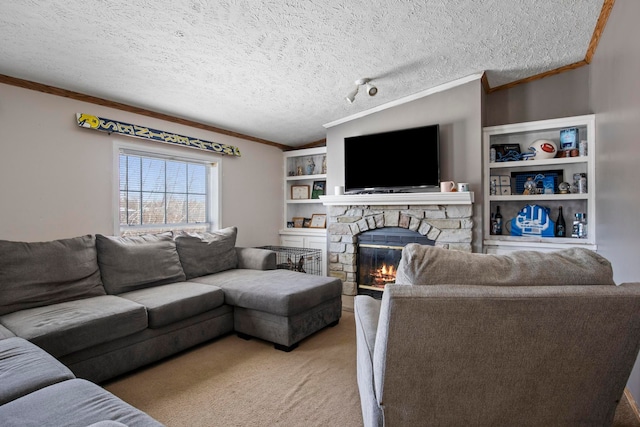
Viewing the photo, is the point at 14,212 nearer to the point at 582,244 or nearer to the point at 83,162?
the point at 83,162

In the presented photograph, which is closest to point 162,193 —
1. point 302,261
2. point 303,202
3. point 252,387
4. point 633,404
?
point 302,261

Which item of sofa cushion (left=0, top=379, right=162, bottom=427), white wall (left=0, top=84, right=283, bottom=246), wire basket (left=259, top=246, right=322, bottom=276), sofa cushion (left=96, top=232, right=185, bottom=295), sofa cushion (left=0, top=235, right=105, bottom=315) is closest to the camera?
sofa cushion (left=0, top=379, right=162, bottom=427)

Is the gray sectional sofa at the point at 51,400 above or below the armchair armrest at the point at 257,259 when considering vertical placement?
below

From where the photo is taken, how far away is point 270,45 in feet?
8.48

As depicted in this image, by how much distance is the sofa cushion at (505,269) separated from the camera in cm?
118

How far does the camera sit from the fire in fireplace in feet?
13.3

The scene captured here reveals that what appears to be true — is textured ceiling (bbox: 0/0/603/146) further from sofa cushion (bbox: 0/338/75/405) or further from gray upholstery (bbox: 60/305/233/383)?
gray upholstery (bbox: 60/305/233/383)

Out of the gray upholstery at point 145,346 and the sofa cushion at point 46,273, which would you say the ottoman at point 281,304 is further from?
the sofa cushion at point 46,273

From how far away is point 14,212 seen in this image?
263 centimetres

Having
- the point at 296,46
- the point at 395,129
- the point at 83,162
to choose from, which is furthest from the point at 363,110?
the point at 83,162

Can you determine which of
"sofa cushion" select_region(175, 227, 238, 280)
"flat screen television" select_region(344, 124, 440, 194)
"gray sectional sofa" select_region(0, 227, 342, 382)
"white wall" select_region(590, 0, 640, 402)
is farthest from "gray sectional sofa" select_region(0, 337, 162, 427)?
"flat screen television" select_region(344, 124, 440, 194)

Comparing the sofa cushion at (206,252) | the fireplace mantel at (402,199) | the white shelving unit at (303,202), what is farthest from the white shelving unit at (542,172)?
the sofa cushion at (206,252)

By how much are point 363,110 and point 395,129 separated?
1.60ft

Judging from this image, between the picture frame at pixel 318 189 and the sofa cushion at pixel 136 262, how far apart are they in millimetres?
2401
